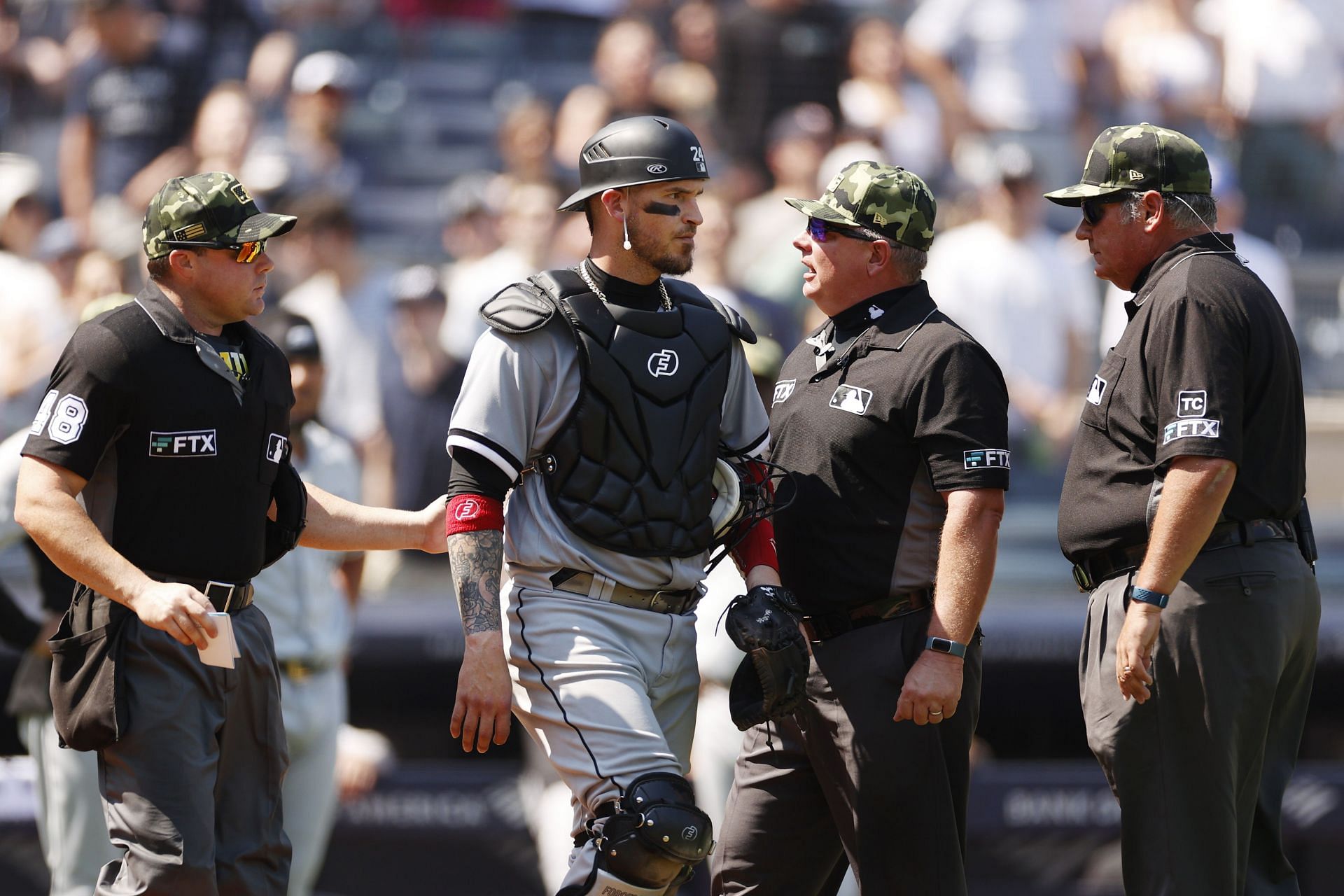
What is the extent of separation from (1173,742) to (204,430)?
2240mm

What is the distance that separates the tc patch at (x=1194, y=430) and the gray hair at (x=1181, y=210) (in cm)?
56

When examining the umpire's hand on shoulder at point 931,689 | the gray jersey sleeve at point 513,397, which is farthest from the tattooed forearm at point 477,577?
the umpire's hand on shoulder at point 931,689

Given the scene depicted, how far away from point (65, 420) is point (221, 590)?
517 millimetres

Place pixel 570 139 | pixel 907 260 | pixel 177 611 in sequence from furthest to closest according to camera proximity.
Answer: pixel 570 139 < pixel 907 260 < pixel 177 611

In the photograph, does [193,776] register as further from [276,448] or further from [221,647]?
A: [276,448]

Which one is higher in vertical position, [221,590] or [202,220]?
[202,220]

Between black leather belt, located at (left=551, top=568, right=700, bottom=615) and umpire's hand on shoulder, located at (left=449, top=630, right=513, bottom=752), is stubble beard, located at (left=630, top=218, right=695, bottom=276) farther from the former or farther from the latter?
umpire's hand on shoulder, located at (left=449, top=630, right=513, bottom=752)

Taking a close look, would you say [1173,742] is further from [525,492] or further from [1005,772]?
[1005,772]

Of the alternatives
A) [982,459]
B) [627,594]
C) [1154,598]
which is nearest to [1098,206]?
[982,459]

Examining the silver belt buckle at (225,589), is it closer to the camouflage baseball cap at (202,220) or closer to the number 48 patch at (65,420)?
the number 48 patch at (65,420)

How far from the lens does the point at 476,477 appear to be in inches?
142

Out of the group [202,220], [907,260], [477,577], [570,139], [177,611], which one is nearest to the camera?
[177,611]

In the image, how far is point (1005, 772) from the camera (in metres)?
6.87

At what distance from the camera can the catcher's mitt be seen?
3617 mm
